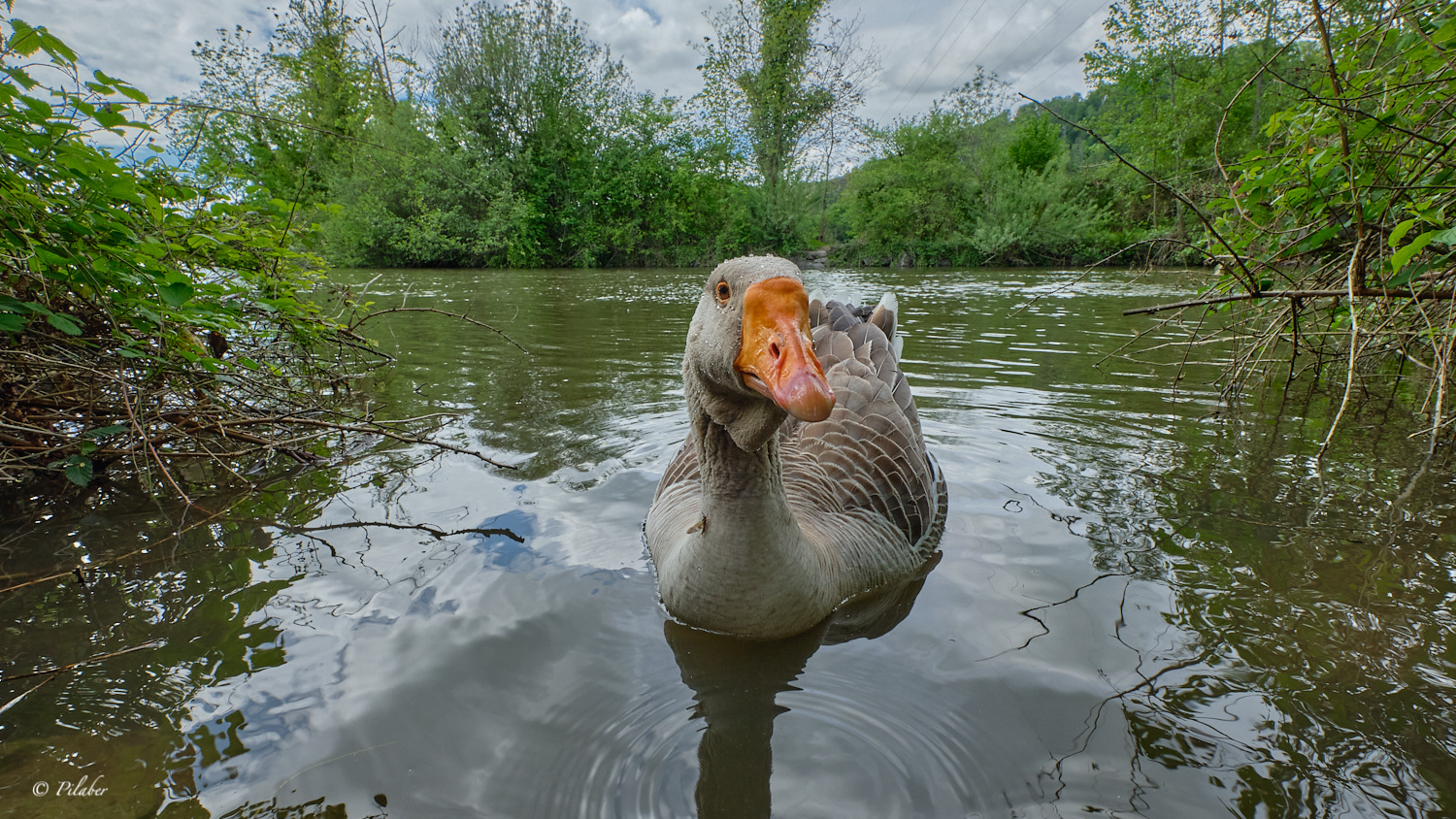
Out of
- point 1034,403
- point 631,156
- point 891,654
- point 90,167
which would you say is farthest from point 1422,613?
point 631,156

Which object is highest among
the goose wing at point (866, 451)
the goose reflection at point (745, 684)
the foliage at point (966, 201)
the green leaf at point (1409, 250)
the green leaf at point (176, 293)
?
the foliage at point (966, 201)

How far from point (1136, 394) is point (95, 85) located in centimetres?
743

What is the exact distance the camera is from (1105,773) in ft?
6.19

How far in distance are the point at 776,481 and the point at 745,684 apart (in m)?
0.73

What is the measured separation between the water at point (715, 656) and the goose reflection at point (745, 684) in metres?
0.01

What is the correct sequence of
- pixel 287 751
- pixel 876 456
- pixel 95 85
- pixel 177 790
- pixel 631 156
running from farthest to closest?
pixel 631 156
pixel 876 456
pixel 95 85
pixel 287 751
pixel 177 790

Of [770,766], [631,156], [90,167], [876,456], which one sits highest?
[631,156]

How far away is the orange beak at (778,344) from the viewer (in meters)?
1.75

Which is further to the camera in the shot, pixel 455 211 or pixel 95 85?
pixel 455 211

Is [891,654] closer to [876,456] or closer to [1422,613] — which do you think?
[876,456]

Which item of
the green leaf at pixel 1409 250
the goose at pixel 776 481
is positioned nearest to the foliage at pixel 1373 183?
the green leaf at pixel 1409 250

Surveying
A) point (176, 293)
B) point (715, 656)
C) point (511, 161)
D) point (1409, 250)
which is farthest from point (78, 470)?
point (511, 161)

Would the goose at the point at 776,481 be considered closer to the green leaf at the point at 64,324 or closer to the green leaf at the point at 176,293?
the green leaf at the point at 176,293

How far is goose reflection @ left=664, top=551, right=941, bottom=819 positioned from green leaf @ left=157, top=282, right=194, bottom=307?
2.59m
